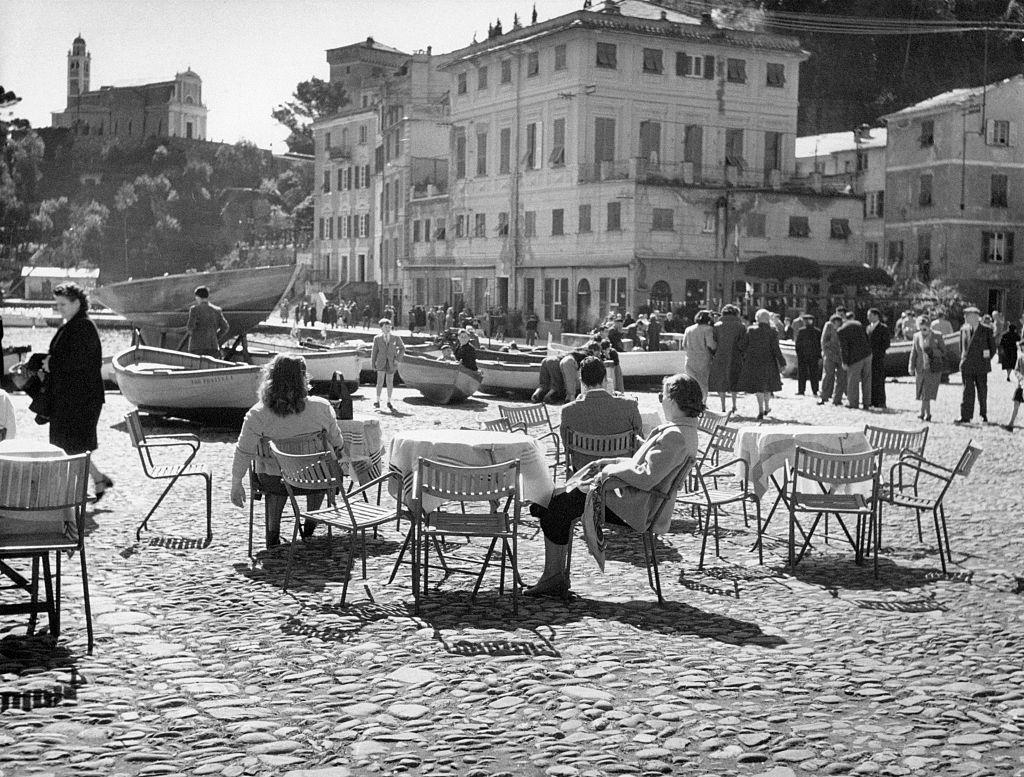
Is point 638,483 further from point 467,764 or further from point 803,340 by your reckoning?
point 803,340

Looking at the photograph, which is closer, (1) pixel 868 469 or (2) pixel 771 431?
(1) pixel 868 469

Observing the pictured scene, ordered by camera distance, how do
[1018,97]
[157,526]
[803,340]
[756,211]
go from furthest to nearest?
[1018,97] → [756,211] → [803,340] → [157,526]

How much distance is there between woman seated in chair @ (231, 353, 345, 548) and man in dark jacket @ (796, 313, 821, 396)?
19979 millimetres

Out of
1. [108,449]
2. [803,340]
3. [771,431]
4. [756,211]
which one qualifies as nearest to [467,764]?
[771,431]

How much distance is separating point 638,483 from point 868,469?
6.06ft

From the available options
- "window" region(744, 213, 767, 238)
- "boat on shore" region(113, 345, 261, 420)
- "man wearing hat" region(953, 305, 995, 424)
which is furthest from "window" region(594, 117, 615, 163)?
"boat on shore" region(113, 345, 261, 420)

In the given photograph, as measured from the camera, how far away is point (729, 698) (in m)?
6.75

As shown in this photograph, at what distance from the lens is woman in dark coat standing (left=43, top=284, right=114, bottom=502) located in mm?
11555

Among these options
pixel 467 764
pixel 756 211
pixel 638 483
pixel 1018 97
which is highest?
pixel 1018 97

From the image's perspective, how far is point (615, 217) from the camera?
56844mm

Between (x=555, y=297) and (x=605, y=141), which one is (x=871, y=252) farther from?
(x=555, y=297)

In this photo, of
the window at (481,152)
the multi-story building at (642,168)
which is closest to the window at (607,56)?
the multi-story building at (642,168)

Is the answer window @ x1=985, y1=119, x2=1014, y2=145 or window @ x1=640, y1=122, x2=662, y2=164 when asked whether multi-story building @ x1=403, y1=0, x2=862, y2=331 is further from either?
window @ x1=985, y1=119, x2=1014, y2=145

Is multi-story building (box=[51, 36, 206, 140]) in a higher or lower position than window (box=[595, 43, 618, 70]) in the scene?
higher
